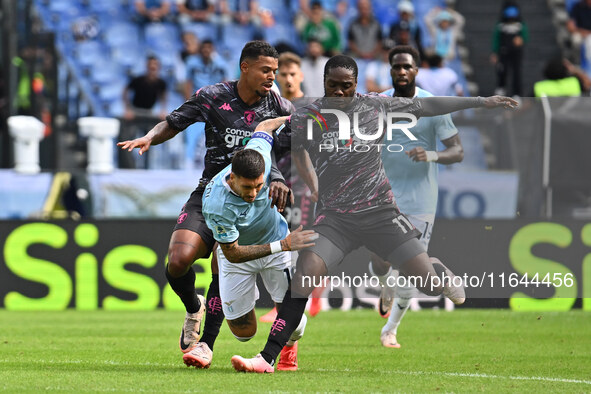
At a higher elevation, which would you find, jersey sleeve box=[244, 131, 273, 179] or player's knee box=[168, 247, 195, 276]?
jersey sleeve box=[244, 131, 273, 179]

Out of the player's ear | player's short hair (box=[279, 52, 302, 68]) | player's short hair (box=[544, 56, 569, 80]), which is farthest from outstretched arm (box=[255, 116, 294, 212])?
player's short hair (box=[544, 56, 569, 80])

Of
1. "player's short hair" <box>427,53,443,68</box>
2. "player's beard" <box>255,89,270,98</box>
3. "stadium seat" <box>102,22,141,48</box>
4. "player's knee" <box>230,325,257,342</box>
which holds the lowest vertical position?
"player's knee" <box>230,325,257,342</box>

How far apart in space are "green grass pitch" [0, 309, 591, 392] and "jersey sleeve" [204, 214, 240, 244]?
2.86ft

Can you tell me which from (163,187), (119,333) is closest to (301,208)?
(119,333)

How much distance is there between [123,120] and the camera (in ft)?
48.1

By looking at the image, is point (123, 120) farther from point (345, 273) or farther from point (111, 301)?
point (345, 273)

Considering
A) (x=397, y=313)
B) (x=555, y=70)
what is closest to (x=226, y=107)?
(x=397, y=313)

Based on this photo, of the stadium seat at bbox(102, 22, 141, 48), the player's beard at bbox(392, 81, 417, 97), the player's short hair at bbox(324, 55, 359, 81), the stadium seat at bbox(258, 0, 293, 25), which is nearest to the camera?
the player's short hair at bbox(324, 55, 359, 81)

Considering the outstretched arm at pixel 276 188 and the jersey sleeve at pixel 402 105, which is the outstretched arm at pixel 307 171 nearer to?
the outstretched arm at pixel 276 188

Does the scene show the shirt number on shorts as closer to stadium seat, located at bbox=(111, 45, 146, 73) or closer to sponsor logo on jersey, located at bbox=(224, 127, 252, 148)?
sponsor logo on jersey, located at bbox=(224, 127, 252, 148)

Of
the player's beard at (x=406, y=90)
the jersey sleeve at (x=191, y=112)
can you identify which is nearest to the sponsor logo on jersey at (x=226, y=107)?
the jersey sleeve at (x=191, y=112)

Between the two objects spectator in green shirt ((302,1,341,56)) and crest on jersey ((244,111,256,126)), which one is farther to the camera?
spectator in green shirt ((302,1,341,56))

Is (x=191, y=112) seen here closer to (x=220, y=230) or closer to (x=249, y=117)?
(x=249, y=117)

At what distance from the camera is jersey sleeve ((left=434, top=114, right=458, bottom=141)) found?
8.19 m
